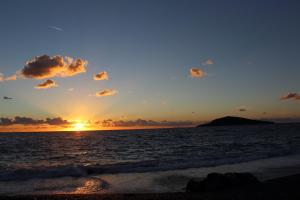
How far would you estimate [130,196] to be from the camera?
1616cm

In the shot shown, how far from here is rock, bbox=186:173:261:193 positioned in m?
17.4

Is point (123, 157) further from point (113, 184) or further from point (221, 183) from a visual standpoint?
point (221, 183)

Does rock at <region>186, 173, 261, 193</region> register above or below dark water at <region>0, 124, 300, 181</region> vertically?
above

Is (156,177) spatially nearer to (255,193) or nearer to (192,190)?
(192,190)

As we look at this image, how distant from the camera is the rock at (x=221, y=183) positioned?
1742 cm

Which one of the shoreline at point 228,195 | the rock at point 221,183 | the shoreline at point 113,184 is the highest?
the rock at point 221,183

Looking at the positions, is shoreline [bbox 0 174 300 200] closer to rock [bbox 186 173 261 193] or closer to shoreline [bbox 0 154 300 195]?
rock [bbox 186 173 261 193]

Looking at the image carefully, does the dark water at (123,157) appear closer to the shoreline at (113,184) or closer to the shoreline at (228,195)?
the shoreline at (113,184)

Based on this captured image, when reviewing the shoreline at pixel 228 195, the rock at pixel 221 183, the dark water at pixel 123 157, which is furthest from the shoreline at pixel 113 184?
the dark water at pixel 123 157

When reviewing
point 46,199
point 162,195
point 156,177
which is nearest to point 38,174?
point 156,177

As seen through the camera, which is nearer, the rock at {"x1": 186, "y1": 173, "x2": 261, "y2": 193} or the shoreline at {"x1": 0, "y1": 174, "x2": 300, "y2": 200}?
the shoreline at {"x1": 0, "y1": 174, "x2": 300, "y2": 200}

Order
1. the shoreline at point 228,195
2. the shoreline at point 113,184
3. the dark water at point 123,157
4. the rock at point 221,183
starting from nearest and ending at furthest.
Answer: the shoreline at point 228,195, the rock at point 221,183, the shoreline at point 113,184, the dark water at point 123,157

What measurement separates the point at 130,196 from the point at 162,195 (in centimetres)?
147

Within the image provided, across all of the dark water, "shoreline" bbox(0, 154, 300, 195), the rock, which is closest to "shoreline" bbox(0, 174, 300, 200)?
the rock
